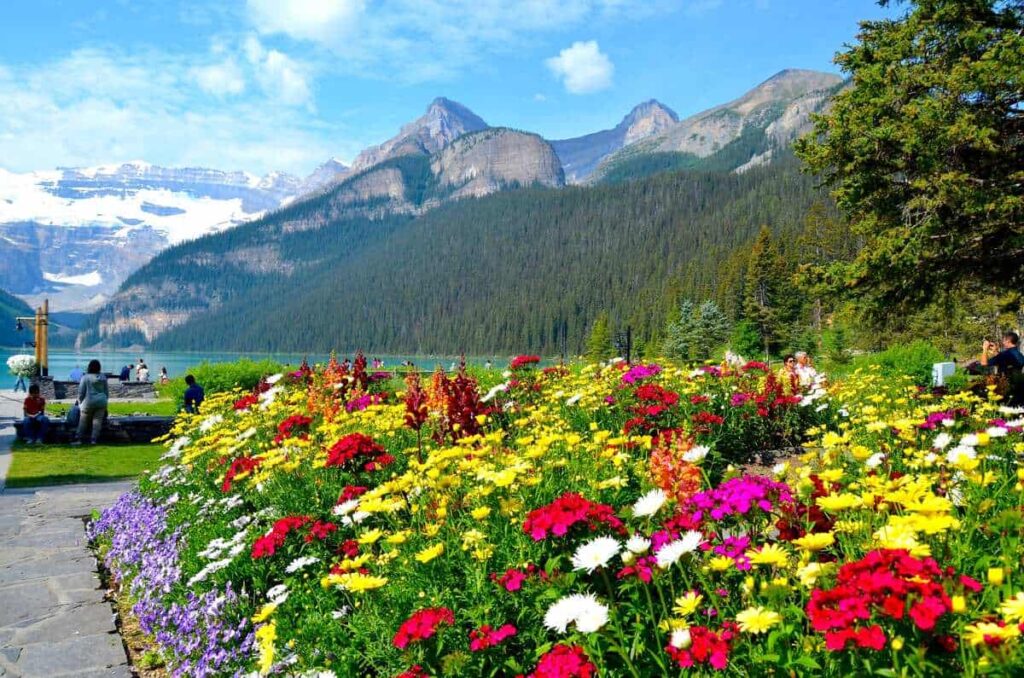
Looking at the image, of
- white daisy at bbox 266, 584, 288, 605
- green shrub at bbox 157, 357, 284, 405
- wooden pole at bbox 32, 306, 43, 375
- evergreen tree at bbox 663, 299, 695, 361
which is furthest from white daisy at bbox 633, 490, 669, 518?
evergreen tree at bbox 663, 299, 695, 361

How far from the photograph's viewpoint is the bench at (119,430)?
14109 mm

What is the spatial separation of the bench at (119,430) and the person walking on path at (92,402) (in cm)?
23

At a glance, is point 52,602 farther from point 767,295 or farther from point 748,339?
point 767,295

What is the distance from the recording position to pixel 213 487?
20.1 ft

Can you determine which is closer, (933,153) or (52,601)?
(52,601)

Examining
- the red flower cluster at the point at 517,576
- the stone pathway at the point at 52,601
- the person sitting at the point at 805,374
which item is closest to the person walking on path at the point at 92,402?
the stone pathway at the point at 52,601

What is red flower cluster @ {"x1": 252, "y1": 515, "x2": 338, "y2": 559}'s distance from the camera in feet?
11.9

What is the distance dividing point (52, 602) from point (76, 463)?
7.95 m

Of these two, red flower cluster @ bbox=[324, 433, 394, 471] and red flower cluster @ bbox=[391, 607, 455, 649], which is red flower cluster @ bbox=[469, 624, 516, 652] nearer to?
red flower cluster @ bbox=[391, 607, 455, 649]

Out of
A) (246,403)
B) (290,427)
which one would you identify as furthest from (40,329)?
(290,427)

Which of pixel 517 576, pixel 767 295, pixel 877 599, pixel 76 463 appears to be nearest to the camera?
pixel 877 599

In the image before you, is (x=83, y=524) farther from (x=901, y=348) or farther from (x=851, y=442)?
(x=901, y=348)

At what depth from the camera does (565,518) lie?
2.64m

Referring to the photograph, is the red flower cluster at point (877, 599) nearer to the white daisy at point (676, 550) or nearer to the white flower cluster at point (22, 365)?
the white daisy at point (676, 550)
